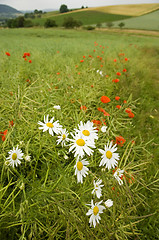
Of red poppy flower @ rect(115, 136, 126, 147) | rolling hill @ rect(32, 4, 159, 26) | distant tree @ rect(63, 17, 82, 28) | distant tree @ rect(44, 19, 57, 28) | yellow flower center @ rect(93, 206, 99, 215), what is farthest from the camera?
rolling hill @ rect(32, 4, 159, 26)

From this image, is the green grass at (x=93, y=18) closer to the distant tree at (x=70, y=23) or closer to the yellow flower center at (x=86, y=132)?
the distant tree at (x=70, y=23)

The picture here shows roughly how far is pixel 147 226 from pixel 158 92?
11.1 ft

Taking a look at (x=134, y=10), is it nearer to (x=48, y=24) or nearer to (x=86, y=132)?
(x=48, y=24)

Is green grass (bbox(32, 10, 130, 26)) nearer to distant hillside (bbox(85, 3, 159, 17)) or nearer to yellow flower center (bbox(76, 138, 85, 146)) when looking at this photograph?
distant hillside (bbox(85, 3, 159, 17))

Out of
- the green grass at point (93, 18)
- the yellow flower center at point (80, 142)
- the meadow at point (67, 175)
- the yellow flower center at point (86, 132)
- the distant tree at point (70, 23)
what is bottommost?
the meadow at point (67, 175)

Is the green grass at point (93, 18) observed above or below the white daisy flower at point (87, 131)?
above

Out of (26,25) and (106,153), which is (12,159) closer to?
(106,153)

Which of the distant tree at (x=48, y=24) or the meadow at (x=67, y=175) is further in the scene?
the distant tree at (x=48, y=24)

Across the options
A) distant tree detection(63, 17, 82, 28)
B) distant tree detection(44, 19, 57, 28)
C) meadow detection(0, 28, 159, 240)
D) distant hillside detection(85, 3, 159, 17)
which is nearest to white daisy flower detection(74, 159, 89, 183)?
meadow detection(0, 28, 159, 240)

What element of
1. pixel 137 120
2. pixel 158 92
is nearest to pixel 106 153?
pixel 137 120

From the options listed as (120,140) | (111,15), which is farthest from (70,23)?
(120,140)

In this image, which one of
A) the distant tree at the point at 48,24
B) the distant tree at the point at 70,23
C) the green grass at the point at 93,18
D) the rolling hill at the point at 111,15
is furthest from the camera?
the rolling hill at the point at 111,15

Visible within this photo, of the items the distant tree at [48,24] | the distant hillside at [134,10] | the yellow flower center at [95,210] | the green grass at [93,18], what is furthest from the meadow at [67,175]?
the distant hillside at [134,10]

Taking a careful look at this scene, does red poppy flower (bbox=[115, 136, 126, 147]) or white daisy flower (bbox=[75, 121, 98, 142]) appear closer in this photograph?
white daisy flower (bbox=[75, 121, 98, 142])
